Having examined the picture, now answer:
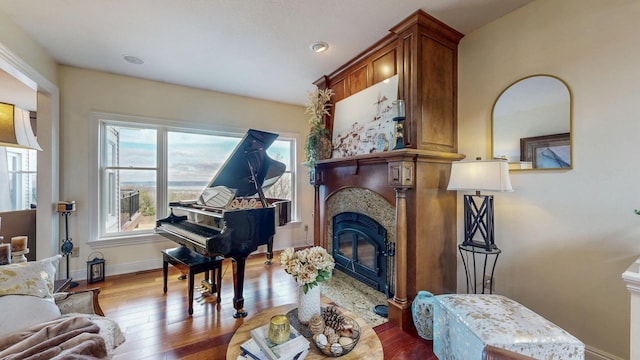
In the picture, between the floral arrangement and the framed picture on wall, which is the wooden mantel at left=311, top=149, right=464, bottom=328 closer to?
the framed picture on wall

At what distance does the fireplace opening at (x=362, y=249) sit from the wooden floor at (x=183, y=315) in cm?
60

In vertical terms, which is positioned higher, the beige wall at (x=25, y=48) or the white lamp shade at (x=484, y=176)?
Result: the beige wall at (x=25, y=48)

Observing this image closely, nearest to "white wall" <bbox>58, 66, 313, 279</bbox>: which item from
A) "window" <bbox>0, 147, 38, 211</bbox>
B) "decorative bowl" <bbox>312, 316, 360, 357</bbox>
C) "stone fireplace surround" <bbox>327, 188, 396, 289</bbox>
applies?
"window" <bbox>0, 147, 38, 211</bbox>

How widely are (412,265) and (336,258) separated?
1.37 metres

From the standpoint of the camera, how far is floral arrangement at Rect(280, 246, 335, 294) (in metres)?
1.46

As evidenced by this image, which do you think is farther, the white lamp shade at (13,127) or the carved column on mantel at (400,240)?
the carved column on mantel at (400,240)

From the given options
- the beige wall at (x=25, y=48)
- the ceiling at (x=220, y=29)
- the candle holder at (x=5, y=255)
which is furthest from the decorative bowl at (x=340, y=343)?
the beige wall at (x=25, y=48)

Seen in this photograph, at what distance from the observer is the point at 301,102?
4617 mm

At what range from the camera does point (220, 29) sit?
2.39 metres

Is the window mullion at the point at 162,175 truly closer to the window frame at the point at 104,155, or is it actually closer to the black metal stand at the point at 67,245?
the window frame at the point at 104,155

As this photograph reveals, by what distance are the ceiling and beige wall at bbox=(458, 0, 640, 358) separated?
0.42 meters

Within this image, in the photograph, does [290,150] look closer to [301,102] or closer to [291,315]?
[301,102]

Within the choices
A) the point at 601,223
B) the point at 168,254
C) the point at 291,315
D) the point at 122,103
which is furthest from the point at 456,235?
the point at 122,103

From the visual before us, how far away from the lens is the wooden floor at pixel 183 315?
1926mm
